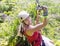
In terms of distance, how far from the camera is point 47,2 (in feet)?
24.6

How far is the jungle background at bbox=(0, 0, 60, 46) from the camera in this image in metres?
4.45

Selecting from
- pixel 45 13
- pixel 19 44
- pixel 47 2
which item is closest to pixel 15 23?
pixel 19 44

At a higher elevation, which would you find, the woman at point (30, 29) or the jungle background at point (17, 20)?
the woman at point (30, 29)

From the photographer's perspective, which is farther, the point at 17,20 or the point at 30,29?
the point at 17,20

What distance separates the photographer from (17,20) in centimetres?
A: 434

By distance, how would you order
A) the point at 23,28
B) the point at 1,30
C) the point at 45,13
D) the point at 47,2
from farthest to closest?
the point at 47,2
the point at 1,30
the point at 23,28
the point at 45,13

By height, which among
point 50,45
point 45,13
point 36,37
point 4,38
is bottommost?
point 4,38

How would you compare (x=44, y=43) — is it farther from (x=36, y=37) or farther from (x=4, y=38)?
(x=4, y=38)

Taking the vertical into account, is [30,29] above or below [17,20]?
above

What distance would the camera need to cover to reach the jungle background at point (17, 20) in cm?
445

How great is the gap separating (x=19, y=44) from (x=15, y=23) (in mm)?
1050

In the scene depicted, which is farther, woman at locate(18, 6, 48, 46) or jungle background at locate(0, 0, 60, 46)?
jungle background at locate(0, 0, 60, 46)

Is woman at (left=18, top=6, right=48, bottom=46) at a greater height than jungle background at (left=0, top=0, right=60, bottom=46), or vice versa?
woman at (left=18, top=6, right=48, bottom=46)

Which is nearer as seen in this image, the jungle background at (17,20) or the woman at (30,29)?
the woman at (30,29)
